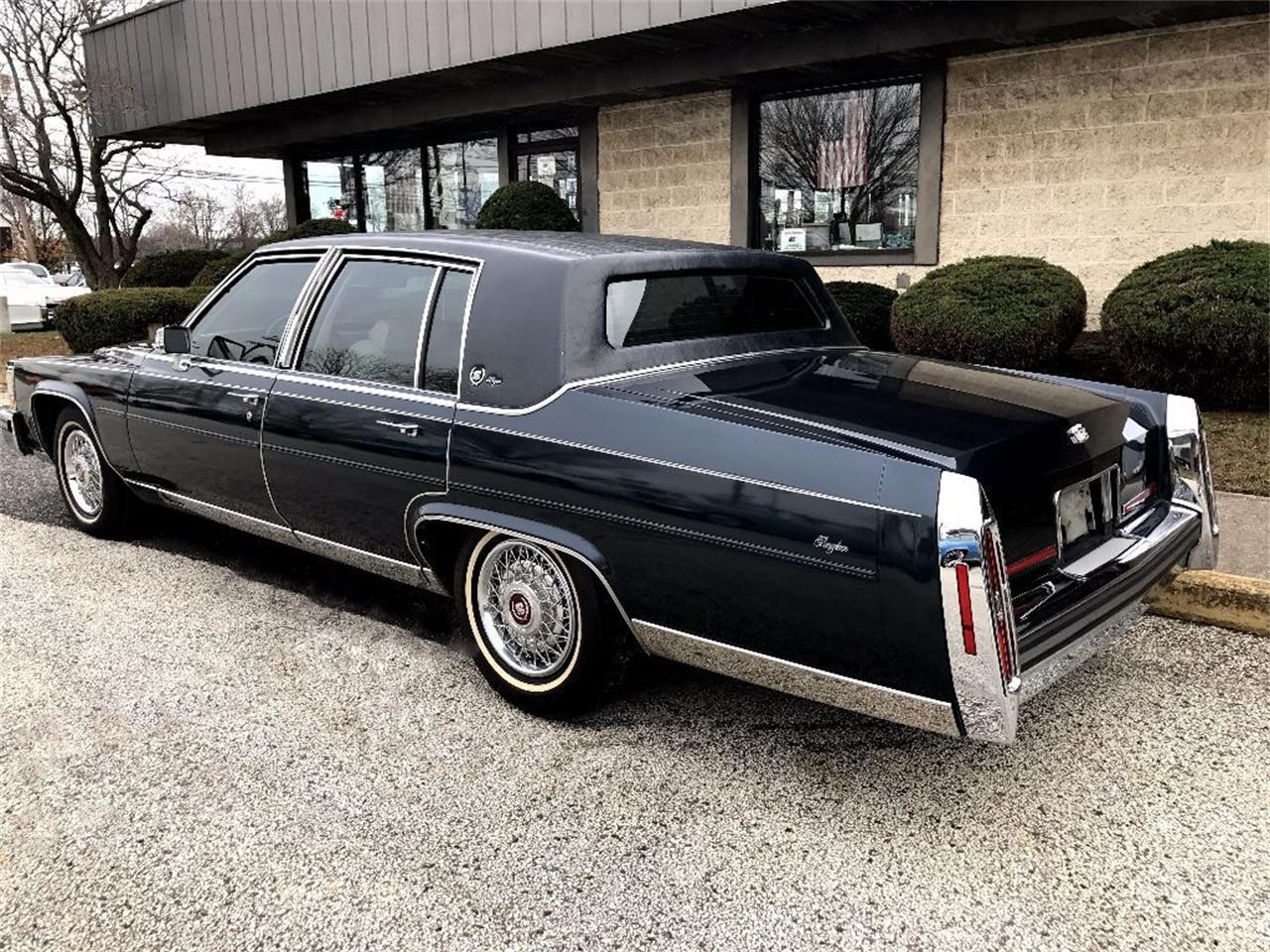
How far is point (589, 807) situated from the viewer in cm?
302

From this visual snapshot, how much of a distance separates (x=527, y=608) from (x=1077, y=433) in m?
1.83

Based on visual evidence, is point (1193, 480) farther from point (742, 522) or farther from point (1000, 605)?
point (742, 522)

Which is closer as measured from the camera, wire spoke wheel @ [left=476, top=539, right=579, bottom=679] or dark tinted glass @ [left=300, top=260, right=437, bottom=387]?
wire spoke wheel @ [left=476, top=539, right=579, bottom=679]

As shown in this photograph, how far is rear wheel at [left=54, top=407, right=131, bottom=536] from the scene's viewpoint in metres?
5.52

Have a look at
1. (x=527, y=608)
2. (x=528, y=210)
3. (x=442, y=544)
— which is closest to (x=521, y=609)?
(x=527, y=608)

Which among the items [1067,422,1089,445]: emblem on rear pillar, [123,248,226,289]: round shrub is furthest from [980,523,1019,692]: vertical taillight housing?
[123,248,226,289]: round shrub

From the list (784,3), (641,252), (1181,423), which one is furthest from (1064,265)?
(641,252)

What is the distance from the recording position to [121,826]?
115 inches

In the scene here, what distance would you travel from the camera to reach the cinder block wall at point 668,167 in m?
11.8

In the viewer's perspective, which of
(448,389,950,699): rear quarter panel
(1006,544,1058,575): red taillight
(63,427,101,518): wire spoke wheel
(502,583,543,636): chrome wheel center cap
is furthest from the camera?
(63,427,101,518): wire spoke wheel

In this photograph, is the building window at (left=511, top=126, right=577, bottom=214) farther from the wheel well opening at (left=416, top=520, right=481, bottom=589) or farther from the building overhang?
the wheel well opening at (left=416, top=520, right=481, bottom=589)

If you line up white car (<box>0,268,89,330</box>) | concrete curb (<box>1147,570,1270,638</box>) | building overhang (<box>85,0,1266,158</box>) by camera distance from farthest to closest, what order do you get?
white car (<box>0,268,89,330</box>) < building overhang (<box>85,0,1266,158</box>) < concrete curb (<box>1147,570,1270,638</box>)

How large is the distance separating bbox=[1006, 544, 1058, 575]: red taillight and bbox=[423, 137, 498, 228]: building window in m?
12.7

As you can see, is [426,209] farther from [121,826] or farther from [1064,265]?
[121,826]
